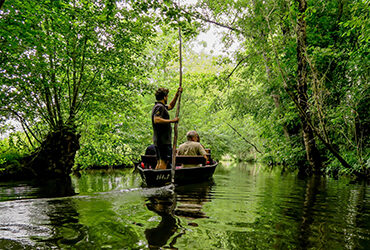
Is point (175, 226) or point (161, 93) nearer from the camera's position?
point (175, 226)

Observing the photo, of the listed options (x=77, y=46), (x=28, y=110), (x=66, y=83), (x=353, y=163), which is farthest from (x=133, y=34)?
(x=353, y=163)

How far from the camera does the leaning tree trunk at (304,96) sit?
6262 mm

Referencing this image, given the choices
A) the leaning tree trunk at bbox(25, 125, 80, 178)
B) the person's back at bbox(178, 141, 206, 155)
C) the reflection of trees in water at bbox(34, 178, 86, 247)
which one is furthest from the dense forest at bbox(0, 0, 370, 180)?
the reflection of trees in water at bbox(34, 178, 86, 247)

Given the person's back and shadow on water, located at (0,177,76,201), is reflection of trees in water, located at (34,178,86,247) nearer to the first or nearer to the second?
shadow on water, located at (0,177,76,201)

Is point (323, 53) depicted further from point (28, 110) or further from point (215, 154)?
point (215, 154)

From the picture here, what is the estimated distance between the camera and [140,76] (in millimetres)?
8992

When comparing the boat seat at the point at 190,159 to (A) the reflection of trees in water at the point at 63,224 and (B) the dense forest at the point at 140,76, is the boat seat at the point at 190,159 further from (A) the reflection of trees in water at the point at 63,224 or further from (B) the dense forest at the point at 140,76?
(A) the reflection of trees in water at the point at 63,224

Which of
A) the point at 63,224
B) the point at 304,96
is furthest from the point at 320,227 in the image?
the point at 304,96

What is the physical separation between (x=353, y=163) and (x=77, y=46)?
9292 mm

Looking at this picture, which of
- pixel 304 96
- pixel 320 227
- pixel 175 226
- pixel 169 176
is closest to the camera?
pixel 175 226

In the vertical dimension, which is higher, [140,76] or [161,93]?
[140,76]

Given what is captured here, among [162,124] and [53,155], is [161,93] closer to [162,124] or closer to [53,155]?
[162,124]

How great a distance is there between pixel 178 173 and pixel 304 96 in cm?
455

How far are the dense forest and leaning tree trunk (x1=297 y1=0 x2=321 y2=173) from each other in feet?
0.14
